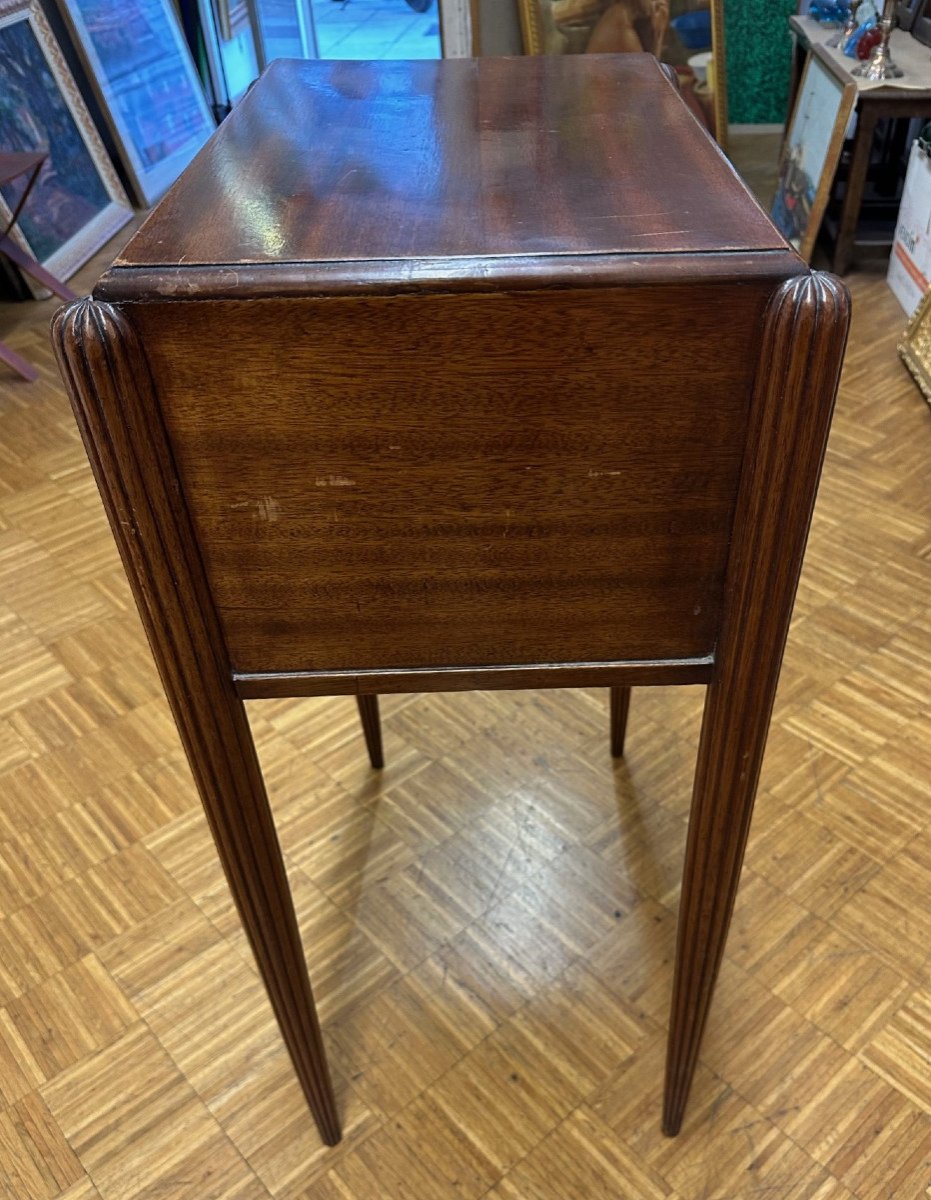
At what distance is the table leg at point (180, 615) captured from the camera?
1.63ft

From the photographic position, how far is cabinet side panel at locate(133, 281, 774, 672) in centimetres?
50

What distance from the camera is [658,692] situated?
1430 mm

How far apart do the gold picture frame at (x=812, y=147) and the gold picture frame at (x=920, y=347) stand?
1.29ft

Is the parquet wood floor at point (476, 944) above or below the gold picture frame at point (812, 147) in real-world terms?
below

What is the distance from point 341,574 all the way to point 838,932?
813 millimetres

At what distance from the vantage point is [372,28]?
150 inches

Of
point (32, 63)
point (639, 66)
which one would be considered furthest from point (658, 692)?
point (32, 63)

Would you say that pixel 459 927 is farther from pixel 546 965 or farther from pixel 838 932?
pixel 838 932

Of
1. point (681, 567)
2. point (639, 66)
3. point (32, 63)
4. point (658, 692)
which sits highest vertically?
point (639, 66)

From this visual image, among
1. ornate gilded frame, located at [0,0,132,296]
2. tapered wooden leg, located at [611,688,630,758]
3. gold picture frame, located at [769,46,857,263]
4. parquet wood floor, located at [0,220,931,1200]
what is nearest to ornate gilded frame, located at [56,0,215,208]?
ornate gilded frame, located at [0,0,132,296]

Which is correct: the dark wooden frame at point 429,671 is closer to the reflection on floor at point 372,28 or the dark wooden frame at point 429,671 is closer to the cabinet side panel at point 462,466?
the cabinet side panel at point 462,466

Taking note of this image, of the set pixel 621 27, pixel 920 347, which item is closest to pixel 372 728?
pixel 920 347

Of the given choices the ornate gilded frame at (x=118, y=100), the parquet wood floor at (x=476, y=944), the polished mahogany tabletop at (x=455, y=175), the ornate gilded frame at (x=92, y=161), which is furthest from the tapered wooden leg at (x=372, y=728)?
the ornate gilded frame at (x=118, y=100)

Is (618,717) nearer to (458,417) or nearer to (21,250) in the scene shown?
(458,417)
